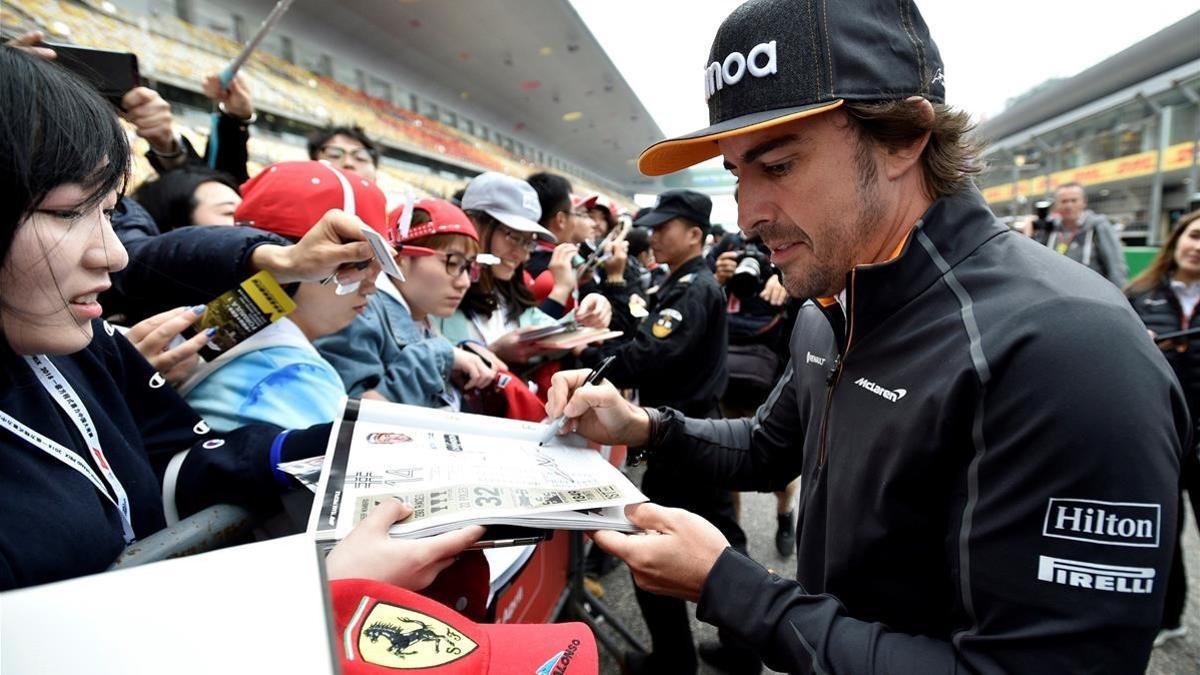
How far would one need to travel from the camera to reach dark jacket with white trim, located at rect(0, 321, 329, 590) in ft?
2.39

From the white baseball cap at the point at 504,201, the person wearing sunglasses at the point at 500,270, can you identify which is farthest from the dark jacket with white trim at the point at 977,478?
the white baseball cap at the point at 504,201

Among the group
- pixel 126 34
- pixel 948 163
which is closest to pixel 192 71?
pixel 126 34

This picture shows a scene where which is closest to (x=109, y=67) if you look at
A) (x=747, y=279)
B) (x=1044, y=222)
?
(x=747, y=279)

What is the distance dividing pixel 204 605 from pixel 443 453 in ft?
2.48

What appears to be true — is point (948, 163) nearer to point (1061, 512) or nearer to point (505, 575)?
point (1061, 512)

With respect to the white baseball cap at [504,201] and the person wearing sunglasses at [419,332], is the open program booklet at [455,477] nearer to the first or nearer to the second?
the person wearing sunglasses at [419,332]

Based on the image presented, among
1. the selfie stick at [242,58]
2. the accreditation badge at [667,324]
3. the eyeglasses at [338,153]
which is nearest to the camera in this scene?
the selfie stick at [242,58]

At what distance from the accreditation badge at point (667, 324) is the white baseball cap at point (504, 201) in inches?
30.1

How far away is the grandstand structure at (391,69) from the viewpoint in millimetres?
6652

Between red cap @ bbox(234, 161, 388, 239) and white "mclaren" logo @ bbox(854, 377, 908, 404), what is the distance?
56.0 inches

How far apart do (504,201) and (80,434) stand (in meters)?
2.14

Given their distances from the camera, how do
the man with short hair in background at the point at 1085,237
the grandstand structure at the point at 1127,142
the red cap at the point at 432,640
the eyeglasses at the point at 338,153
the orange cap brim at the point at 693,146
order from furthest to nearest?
the grandstand structure at the point at 1127,142 → the man with short hair in background at the point at 1085,237 → the eyeglasses at the point at 338,153 → the orange cap brim at the point at 693,146 → the red cap at the point at 432,640

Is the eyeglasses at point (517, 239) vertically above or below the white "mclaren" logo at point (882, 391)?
above

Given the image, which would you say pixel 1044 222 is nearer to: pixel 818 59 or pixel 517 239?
pixel 517 239
